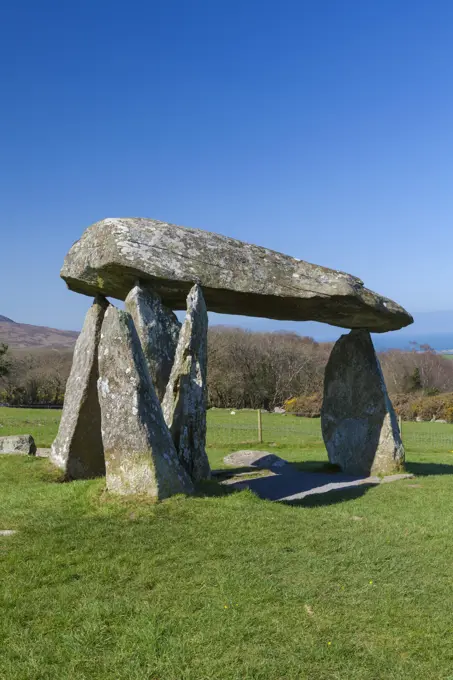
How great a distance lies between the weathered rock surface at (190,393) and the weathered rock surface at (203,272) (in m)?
0.61

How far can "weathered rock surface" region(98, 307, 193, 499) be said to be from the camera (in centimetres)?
937

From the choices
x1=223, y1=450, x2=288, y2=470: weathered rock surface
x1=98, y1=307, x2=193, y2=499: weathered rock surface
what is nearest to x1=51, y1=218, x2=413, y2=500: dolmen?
x1=98, y1=307, x2=193, y2=499: weathered rock surface

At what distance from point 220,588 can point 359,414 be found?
957 cm

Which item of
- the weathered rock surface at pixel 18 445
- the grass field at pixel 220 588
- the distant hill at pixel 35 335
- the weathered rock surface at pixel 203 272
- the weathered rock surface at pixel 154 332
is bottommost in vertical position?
the grass field at pixel 220 588

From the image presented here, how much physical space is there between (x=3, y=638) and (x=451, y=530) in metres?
6.83

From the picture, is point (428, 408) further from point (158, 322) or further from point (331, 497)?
point (158, 322)

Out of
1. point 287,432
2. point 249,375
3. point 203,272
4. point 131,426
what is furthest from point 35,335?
point 131,426

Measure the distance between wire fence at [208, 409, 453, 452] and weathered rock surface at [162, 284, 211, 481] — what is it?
36.6 ft

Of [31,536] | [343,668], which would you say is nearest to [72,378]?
[31,536]

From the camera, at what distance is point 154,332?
40.1 ft

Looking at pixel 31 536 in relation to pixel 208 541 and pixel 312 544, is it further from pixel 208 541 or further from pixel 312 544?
pixel 312 544

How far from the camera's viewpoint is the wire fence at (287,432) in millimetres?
23594

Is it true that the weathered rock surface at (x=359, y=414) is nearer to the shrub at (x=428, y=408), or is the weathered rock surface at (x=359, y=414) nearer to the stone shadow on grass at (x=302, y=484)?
the stone shadow on grass at (x=302, y=484)

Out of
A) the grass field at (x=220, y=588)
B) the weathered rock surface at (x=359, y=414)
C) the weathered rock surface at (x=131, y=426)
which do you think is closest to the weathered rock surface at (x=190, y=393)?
the grass field at (x=220, y=588)
